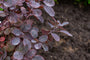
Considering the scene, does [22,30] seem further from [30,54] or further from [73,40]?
[73,40]

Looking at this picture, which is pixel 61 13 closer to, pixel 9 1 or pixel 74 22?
pixel 74 22

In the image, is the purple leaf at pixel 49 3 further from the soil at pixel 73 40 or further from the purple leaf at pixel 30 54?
the soil at pixel 73 40

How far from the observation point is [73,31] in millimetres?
2047

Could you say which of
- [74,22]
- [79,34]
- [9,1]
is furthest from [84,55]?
[9,1]

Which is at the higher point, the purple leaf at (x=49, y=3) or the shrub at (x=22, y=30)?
the purple leaf at (x=49, y=3)

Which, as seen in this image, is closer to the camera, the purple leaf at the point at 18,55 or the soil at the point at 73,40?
the purple leaf at the point at 18,55

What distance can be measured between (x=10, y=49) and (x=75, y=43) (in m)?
0.97

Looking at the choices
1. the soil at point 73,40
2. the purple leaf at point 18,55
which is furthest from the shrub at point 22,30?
the soil at point 73,40

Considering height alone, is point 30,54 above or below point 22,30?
below

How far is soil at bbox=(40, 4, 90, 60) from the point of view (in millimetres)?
1719

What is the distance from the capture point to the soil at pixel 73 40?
1.72 metres

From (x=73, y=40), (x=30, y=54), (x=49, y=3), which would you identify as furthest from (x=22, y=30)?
(x=73, y=40)

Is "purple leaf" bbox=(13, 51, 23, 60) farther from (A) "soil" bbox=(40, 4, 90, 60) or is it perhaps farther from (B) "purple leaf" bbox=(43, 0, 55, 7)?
(A) "soil" bbox=(40, 4, 90, 60)

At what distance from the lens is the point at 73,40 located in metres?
1.91
